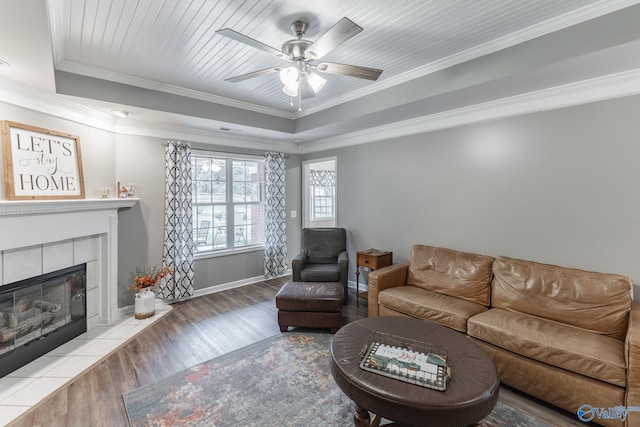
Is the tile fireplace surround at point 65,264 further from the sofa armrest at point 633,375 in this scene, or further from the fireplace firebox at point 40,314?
the sofa armrest at point 633,375

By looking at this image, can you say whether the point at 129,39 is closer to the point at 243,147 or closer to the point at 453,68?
the point at 243,147

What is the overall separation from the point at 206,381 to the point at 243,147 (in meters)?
3.42

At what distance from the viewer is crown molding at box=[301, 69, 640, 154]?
7.53 ft

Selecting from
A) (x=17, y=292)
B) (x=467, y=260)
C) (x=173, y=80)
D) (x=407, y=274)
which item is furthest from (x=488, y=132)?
(x=17, y=292)

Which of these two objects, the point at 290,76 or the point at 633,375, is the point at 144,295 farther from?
the point at 633,375

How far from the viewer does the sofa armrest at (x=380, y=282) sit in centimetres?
314

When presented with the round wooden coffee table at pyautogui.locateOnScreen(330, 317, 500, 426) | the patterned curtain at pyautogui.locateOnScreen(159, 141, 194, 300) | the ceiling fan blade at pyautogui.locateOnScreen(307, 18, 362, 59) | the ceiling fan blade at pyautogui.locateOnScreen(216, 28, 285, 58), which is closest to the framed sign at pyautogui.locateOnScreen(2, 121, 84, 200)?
the patterned curtain at pyautogui.locateOnScreen(159, 141, 194, 300)

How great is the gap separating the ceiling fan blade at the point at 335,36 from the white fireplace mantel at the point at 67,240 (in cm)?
259

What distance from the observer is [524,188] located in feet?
9.32

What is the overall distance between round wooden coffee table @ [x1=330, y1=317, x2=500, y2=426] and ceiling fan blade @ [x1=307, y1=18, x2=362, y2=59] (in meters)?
1.94

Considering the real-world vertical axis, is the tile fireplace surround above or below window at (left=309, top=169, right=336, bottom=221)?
below

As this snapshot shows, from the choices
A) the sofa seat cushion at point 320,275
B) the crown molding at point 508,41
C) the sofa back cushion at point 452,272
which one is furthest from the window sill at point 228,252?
the crown molding at point 508,41

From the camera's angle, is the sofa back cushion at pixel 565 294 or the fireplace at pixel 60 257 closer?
the sofa back cushion at pixel 565 294

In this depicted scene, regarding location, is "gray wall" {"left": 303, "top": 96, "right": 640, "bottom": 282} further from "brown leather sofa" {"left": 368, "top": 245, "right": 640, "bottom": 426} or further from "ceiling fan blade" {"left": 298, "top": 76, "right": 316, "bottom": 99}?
"ceiling fan blade" {"left": 298, "top": 76, "right": 316, "bottom": 99}
